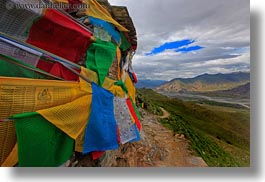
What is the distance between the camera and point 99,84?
1.78 metres

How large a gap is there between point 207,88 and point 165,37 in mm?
784

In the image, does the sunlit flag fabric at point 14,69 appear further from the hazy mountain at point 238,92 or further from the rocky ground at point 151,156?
the hazy mountain at point 238,92

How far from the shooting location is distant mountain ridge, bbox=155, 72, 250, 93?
2130mm

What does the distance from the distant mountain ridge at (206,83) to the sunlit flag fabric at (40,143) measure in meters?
1.40

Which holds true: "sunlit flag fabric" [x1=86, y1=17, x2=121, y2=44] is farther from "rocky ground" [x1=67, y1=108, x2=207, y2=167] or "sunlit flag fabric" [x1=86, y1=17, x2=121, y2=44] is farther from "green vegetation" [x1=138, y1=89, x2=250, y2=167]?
"green vegetation" [x1=138, y1=89, x2=250, y2=167]

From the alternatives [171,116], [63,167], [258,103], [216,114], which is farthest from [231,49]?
[171,116]

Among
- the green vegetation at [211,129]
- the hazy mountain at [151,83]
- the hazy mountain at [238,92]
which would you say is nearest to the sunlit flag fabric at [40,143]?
the hazy mountain at [151,83]

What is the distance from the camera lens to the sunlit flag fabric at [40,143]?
51.6 inches

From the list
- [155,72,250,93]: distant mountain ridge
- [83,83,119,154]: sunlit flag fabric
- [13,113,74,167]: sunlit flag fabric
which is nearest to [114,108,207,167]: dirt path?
[83,83,119,154]: sunlit flag fabric

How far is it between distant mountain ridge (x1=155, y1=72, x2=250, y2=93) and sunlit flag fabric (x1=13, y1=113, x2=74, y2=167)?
1400mm

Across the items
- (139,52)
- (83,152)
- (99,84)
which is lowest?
(83,152)

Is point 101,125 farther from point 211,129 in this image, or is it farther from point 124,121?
point 211,129

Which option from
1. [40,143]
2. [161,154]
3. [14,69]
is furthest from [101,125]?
[161,154]

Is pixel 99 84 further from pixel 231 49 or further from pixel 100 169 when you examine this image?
pixel 231 49
